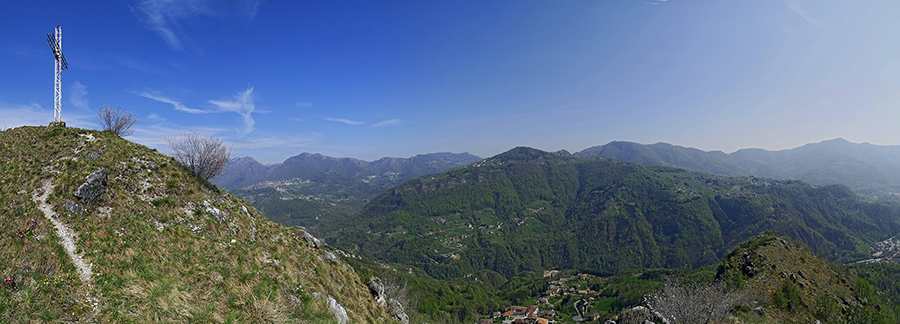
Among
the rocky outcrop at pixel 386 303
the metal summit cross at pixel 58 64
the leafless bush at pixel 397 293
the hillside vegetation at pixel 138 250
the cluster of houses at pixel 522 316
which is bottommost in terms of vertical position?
the cluster of houses at pixel 522 316

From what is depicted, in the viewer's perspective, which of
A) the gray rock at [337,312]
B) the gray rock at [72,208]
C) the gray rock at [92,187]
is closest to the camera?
the gray rock at [337,312]

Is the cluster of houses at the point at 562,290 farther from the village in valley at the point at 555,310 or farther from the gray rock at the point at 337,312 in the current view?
the gray rock at the point at 337,312

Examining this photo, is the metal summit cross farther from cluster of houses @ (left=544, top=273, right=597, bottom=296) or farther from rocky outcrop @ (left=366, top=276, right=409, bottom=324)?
cluster of houses @ (left=544, top=273, right=597, bottom=296)

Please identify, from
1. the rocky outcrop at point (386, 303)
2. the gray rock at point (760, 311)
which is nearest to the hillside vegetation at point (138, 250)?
the rocky outcrop at point (386, 303)

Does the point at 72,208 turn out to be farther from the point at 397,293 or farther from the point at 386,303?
the point at 397,293

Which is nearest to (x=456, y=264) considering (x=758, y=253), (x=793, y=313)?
(x=758, y=253)

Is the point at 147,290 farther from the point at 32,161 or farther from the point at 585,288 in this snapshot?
the point at 585,288
